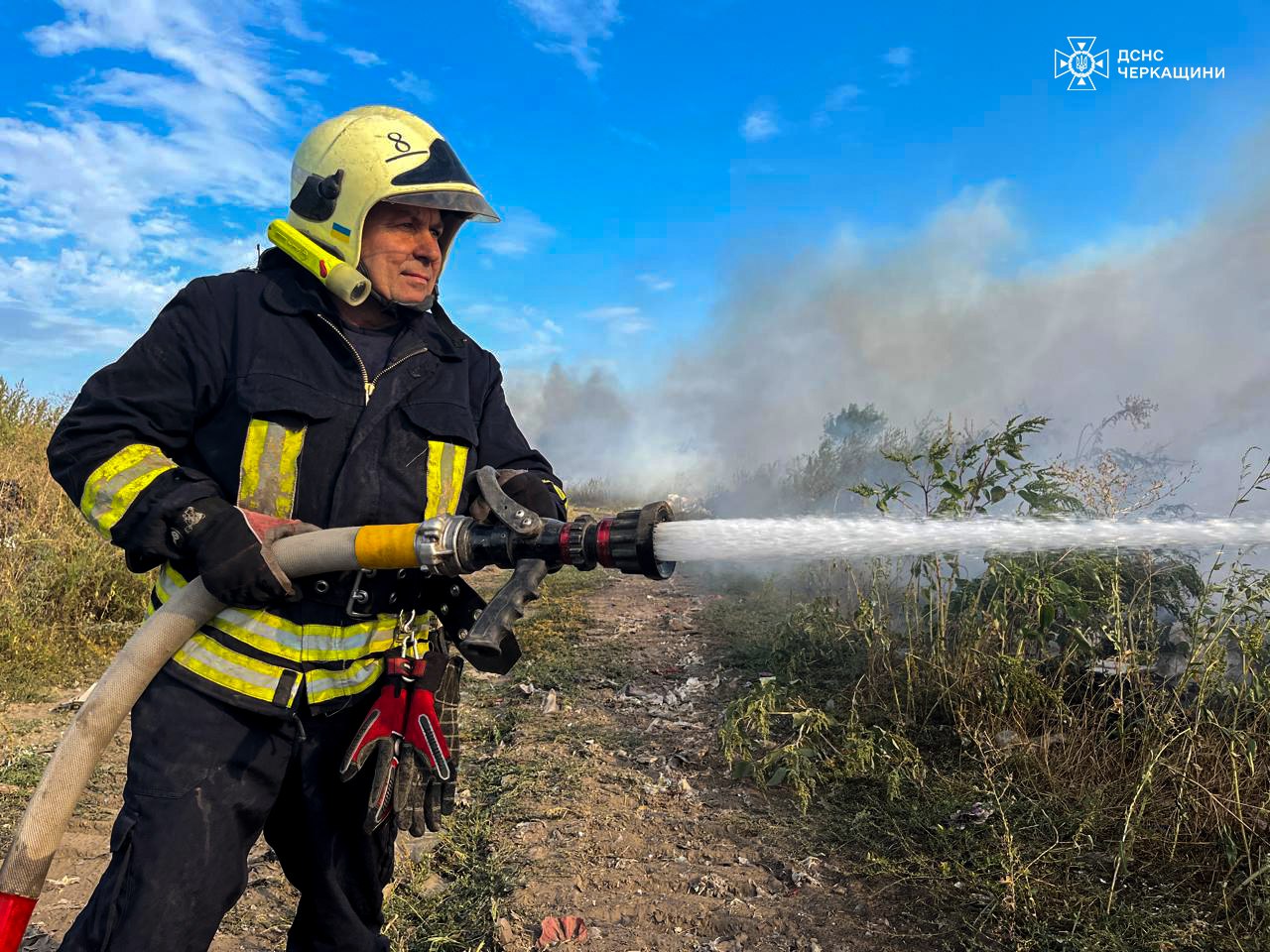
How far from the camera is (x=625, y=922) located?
2814 millimetres

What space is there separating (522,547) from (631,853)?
1857mm

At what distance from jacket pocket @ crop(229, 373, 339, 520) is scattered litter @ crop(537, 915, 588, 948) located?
1.72m

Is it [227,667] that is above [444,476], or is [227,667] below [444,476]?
below

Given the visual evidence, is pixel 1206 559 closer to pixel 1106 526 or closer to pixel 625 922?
pixel 1106 526

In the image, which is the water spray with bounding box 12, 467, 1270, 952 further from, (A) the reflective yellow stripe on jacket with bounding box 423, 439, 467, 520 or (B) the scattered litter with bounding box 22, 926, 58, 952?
(B) the scattered litter with bounding box 22, 926, 58, 952

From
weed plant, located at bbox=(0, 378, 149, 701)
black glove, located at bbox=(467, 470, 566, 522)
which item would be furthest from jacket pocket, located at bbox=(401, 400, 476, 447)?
weed plant, located at bbox=(0, 378, 149, 701)

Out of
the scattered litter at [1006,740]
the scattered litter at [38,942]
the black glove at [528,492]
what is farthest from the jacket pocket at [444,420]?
the scattered litter at [1006,740]

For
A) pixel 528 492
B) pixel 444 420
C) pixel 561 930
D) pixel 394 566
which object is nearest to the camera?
pixel 394 566

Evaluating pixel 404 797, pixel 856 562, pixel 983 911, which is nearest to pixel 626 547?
pixel 404 797

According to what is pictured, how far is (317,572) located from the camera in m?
2.02

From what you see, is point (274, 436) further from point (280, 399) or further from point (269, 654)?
point (269, 654)

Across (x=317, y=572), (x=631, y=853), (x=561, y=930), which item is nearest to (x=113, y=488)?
(x=317, y=572)

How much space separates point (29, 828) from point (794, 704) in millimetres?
3397

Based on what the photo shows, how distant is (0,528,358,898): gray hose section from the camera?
75.8 inches
